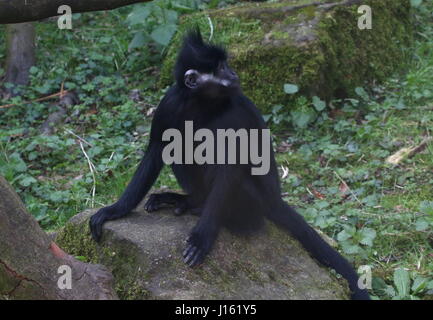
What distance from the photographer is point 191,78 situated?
373 cm

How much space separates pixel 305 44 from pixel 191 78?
8.48 feet

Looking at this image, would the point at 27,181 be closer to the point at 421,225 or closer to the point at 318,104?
the point at 318,104

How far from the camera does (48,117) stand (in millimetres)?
6629

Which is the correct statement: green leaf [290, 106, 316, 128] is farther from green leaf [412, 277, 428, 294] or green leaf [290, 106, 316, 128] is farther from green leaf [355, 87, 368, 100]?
green leaf [412, 277, 428, 294]

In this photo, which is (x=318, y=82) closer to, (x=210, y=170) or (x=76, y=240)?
(x=210, y=170)

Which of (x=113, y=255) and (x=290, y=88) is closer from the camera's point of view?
(x=113, y=255)

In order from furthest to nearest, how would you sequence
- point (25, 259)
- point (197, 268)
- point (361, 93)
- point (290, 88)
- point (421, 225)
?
point (361, 93)
point (290, 88)
point (421, 225)
point (197, 268)
point (25, 259)

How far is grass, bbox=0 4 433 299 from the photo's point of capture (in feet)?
14.1

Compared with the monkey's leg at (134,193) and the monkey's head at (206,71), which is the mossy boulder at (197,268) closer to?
the monkey's leg at (134,193)

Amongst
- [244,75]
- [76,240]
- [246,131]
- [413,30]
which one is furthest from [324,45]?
[76,240]

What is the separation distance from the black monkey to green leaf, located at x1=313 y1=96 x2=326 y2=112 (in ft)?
7.17

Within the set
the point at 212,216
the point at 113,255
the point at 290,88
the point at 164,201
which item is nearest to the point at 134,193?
the point at 164,201

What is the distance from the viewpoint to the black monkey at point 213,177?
3.57 m
